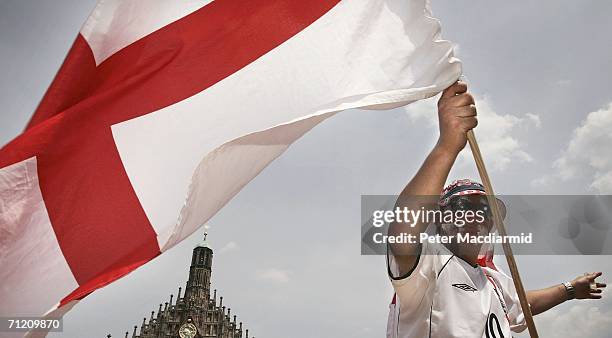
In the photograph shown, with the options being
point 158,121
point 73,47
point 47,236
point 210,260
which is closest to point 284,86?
point 158,121

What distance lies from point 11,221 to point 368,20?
1.87 meters

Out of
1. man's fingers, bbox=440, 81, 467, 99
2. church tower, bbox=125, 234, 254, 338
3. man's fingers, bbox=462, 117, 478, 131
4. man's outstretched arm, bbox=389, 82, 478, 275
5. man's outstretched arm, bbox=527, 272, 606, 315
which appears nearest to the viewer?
man's outstretched arm, bbox=389, 82, 478, 275

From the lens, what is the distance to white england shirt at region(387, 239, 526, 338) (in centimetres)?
158

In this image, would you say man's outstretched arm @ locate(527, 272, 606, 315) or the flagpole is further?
man's outstretched arm @ locate(527, 272, 606, 315)

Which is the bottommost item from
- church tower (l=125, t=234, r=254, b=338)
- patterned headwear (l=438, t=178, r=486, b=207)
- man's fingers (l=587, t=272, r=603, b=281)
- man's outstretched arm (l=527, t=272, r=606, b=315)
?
man's outstretched arm (l=527, t=272, r=606, b=315)

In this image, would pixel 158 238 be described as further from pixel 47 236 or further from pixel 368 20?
pixel 368 20

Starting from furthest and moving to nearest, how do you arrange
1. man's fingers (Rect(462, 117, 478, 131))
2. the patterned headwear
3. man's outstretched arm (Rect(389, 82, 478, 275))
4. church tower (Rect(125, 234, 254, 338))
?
church tower (Rect(125, 234, 254, 338)) → the patterned headwear → man's fingers (Rect(462, 117, 478, 131)) → man's outstretched arm (Rect(389, 82, 478, 275))

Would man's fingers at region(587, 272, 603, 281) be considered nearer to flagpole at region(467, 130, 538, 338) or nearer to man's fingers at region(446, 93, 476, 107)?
flagpole at region(467, 130, 538, 338)

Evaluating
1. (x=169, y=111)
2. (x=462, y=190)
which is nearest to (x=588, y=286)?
(x=462, y=190)

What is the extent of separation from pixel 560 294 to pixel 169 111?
240 centimetres

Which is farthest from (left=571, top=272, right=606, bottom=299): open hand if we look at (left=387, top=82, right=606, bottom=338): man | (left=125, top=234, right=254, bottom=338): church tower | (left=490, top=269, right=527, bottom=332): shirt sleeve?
(left=125, top=234, right=254, bottom=338): church tower

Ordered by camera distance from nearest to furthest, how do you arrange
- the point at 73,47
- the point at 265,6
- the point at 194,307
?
1. the point at 73,47
2. the point at 265,6
3. the point at 194,307

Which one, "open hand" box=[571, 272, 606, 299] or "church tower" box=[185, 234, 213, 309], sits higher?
"church tower" box=[185, 234, 213, 309]

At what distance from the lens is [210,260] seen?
4097 centimetres
